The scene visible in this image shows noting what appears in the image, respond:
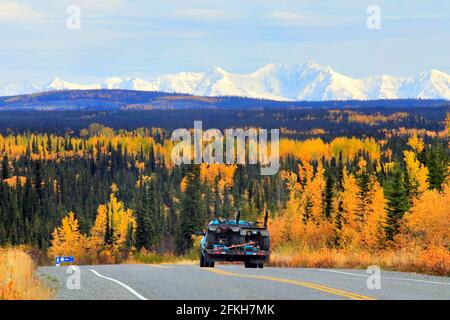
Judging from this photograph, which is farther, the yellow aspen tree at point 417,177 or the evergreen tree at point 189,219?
the evergreen tree at point 189,219

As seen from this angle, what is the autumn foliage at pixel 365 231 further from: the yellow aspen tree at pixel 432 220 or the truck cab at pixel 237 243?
the truck cab at pixel 237 243

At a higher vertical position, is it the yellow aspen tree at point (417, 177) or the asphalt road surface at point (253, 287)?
the asphalt road surface at point (253, 287)

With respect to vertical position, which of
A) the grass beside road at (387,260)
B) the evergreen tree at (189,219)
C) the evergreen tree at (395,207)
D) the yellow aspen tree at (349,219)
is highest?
the grass beside road at (387,260)

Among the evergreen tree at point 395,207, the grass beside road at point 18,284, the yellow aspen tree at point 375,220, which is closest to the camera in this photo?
the grass beside road at point 18,284

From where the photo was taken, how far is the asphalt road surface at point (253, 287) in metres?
16.6

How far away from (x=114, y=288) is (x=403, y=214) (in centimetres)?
3987

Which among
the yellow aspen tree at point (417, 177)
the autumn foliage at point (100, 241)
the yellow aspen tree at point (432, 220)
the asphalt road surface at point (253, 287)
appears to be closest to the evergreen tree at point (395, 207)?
the yellow aspen tree at point (417, 177)

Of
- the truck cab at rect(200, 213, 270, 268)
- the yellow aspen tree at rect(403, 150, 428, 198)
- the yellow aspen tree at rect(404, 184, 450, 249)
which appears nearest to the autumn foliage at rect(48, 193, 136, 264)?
the yellow aspen tree at rect(403, 150, 428, 198)

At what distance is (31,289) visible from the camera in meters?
17.0

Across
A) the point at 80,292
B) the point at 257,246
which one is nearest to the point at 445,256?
the point at 257,246

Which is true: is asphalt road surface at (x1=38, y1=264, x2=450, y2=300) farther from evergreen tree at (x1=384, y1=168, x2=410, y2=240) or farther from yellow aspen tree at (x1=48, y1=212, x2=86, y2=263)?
yellow aspen tree at (x1=48, y1=212, x2=86, y2=263)

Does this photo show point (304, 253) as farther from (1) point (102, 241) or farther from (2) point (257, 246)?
(1) point (102, 241)

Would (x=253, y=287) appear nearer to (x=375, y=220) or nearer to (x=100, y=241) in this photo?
(x=375, y=220)

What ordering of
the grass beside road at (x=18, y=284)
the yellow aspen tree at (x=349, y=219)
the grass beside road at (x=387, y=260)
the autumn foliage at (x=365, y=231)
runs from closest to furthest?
the grass beside road at (x=18, y=284), the grass beside road at (x=387, y=260), the autumn foliage at (x=365, y=231), the yellow aspen tree at (x=349, y=219)
